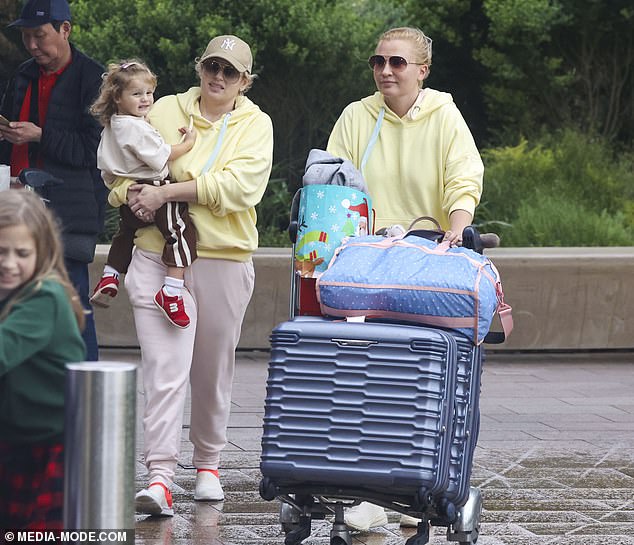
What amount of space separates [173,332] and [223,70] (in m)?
1.13

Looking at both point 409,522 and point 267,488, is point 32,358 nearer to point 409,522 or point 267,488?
point 267,488

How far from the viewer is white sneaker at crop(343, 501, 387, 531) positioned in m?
5.70

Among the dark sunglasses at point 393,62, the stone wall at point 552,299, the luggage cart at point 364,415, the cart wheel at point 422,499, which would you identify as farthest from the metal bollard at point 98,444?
the stone wall at point 552,299

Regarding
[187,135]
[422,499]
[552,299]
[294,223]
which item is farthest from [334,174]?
[552,299]

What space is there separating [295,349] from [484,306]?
0.67 meters

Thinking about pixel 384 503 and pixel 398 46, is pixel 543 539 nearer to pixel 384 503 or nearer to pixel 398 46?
pixel 384 503

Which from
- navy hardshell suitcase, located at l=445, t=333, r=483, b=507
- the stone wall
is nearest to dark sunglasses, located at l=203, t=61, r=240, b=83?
navy hardshell suitcase, located at l=445, t=333, r=483, b=507

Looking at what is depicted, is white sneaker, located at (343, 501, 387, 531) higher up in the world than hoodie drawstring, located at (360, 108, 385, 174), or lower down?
lower down

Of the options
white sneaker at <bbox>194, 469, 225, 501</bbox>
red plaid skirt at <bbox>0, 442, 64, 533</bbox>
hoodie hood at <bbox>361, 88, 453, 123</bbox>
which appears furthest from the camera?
white sneaker at <bbox>194, 469, 225, 501</bbox>

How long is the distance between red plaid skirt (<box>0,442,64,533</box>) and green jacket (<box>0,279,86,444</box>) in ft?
0.12

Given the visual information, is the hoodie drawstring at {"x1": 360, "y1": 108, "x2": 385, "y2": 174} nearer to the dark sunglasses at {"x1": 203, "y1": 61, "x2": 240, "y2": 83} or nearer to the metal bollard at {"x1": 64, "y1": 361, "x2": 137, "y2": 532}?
the dark sunglasses at {"x1": 203, "y1": 61, "x2": 240, "y2": 83}

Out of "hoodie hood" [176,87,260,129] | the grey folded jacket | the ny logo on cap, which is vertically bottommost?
the grey folded jacket

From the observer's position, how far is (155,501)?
5746 mm

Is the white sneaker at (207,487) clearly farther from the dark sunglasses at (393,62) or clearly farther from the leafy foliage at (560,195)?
the leafy foliage at (560,195)
